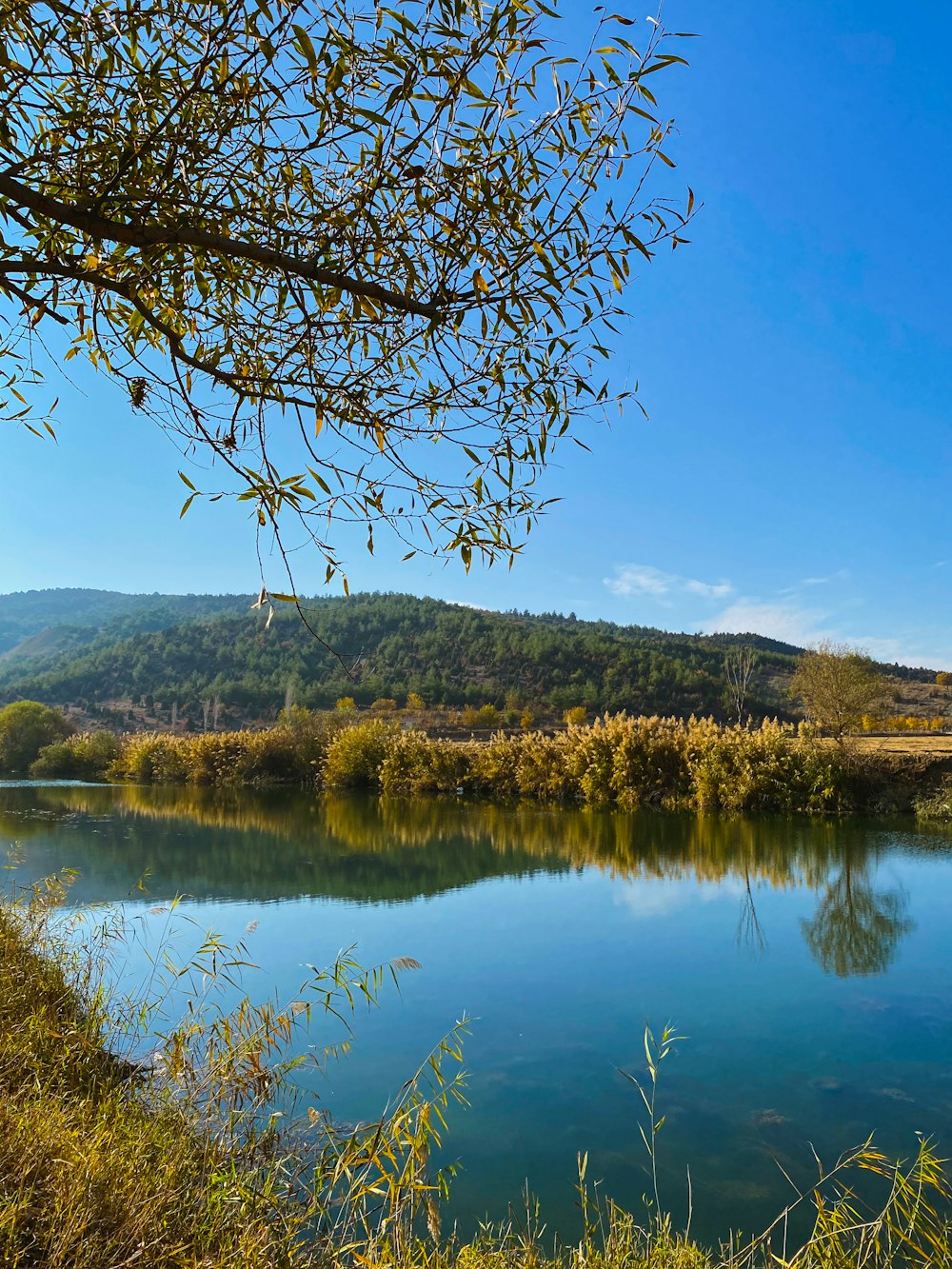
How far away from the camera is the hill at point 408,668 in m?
47.4

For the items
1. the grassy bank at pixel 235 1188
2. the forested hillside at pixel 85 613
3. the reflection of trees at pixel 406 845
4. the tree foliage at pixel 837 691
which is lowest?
the reflection of trees at pixel 406 845

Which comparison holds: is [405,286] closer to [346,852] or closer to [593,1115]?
[593,1115]

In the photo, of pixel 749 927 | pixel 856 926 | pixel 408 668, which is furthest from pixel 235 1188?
pixel 408 668

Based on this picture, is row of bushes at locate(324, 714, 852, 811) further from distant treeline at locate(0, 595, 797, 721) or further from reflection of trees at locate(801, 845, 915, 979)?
distant treeline at locate(0, 595, 797, 721)

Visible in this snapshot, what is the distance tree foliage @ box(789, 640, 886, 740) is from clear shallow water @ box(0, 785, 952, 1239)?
219 inches

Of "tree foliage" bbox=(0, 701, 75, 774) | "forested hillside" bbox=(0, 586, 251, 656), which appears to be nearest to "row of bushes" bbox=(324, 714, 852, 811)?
"tree foliage" bbox=(0, 701, 75, 774)

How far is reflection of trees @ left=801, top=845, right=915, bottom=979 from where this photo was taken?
22.8 feet

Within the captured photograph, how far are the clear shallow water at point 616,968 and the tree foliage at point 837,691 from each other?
18.3 ft

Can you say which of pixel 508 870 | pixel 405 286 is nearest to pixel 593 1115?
pixel 405 286

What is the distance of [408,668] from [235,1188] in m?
54.0

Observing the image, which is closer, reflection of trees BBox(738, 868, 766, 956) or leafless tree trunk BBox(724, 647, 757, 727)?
reflection of trees BBox(738, 868, 766, 956)

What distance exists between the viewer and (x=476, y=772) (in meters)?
21.6

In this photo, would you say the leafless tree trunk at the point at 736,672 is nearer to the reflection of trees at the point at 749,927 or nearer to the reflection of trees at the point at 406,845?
the reflection of trees at the point at 406,845

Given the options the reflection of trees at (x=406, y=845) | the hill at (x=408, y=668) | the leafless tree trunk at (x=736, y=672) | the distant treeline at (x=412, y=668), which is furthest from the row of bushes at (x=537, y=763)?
the leafless tree trunk at (x=736, y=672)
